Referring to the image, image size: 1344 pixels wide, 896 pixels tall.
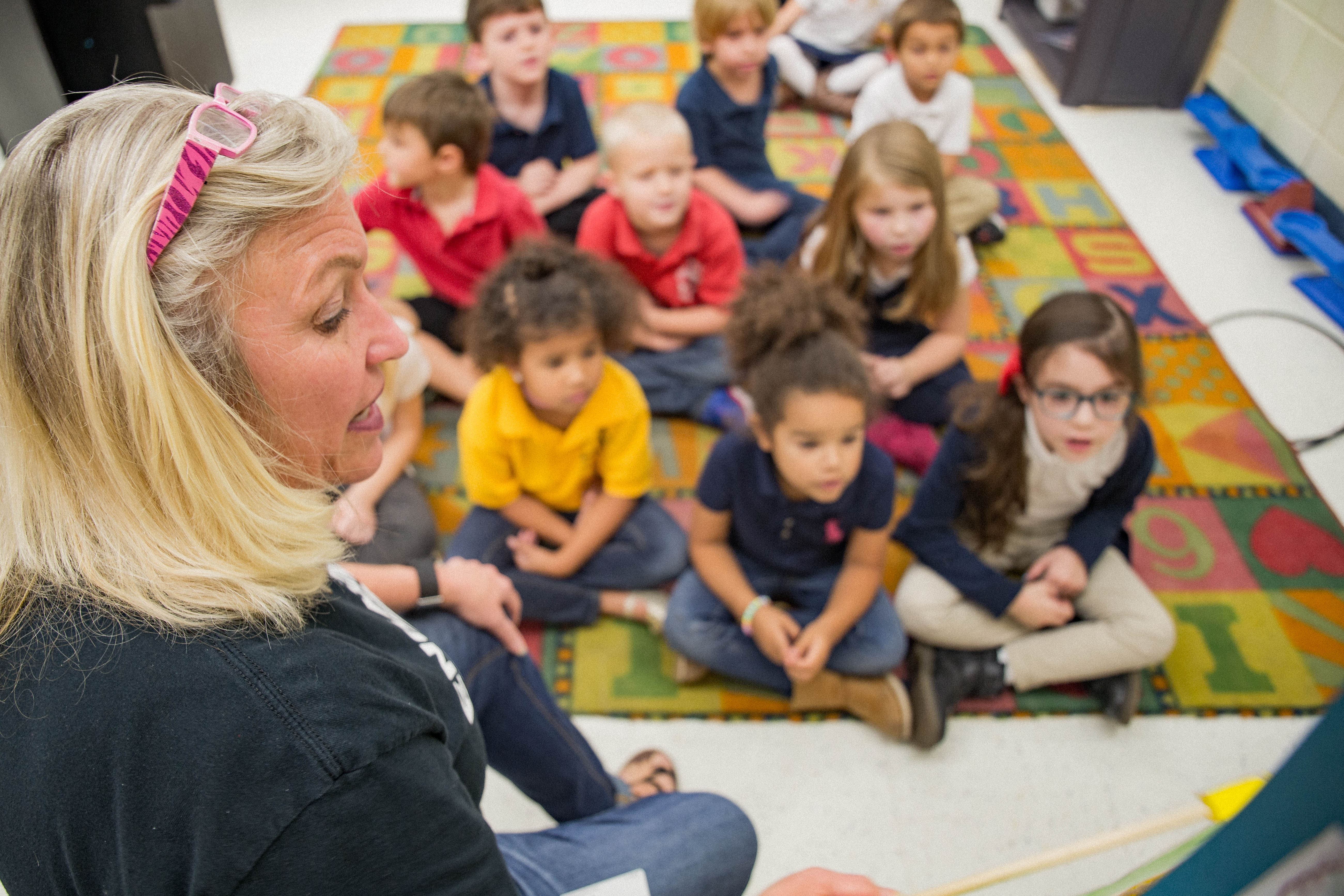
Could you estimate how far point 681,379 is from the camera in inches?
78.5

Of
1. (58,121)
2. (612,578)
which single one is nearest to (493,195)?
(612,578)

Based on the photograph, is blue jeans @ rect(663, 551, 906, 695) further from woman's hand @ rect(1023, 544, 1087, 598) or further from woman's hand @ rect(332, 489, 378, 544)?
woman's hand @ rect(332, 489, 378, 544)

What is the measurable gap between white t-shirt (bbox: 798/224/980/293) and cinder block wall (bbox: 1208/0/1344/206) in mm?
1222

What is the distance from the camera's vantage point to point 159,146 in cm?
55

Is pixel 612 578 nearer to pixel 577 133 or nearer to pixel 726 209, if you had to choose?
pixel 726 209

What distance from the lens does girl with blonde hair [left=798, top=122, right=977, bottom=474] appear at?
5.84 feet

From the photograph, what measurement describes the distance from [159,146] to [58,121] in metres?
0.07

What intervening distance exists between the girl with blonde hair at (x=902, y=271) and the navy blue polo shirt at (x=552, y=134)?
83cm

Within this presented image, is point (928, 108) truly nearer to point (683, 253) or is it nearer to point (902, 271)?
point (902, 271)

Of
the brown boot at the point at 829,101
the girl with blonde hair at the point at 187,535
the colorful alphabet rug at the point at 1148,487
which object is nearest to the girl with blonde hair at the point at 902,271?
the colorful alphabet rug at the point at 1148,487

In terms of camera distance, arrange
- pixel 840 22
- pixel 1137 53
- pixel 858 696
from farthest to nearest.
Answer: pixel 840 22
pixel 1137 53
pixel 858 696

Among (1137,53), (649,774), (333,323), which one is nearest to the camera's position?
(333,323)

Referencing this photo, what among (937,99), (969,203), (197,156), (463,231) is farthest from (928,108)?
(197,156)

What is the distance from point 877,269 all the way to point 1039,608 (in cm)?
79
